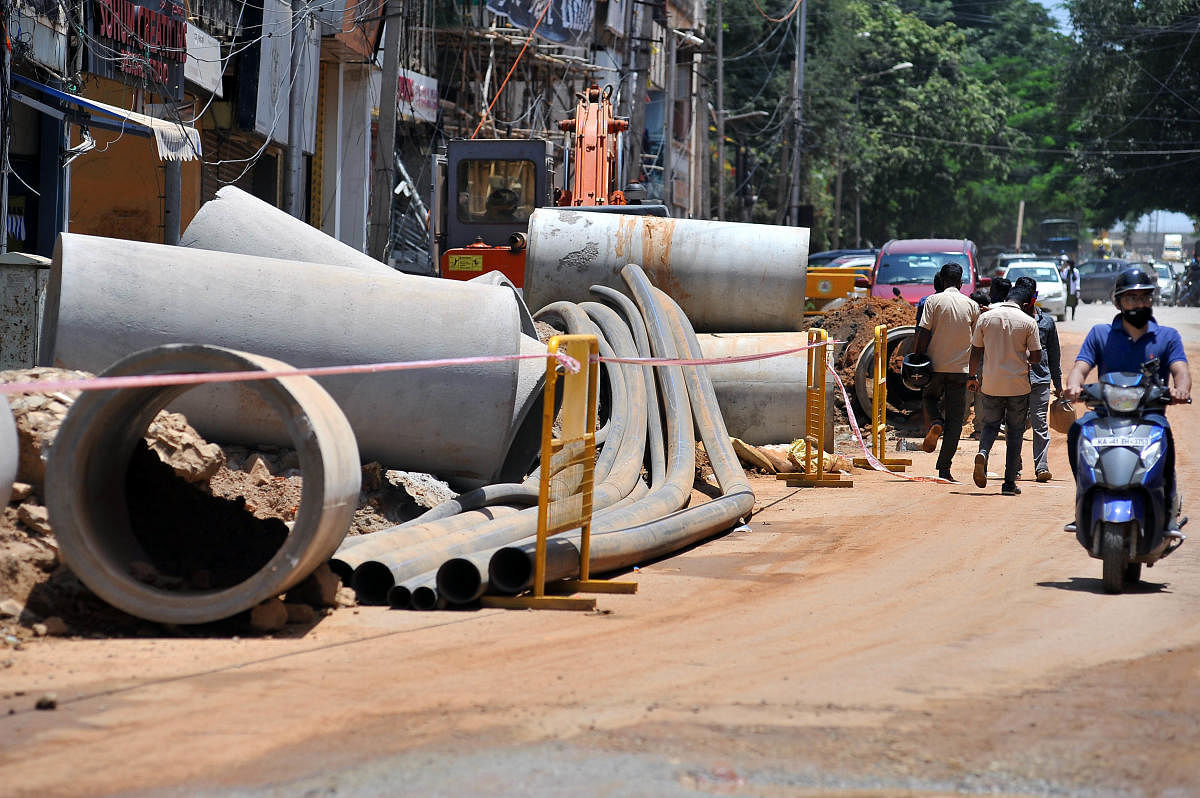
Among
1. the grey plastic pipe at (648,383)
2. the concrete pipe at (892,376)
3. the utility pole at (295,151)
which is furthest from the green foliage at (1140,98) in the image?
the grey plastic pipe at (648,383)

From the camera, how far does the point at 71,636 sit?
20.5 ft

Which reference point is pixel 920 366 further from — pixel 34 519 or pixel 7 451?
pixel 7 451

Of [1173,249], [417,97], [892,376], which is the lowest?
[892,376]

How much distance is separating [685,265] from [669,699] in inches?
403

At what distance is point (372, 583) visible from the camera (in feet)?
23.4

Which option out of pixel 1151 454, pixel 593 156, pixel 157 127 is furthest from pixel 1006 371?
pixel 593 156

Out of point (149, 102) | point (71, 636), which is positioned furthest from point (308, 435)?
point (149, 102)

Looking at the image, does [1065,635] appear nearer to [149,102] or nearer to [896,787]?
[896,787]

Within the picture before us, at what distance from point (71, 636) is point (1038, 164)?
7828 centimetres

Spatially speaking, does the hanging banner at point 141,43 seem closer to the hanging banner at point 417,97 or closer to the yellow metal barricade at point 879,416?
the yellow metal barricade at point 879,416

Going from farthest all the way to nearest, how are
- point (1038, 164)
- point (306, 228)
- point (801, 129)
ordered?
1. point (1038, 164)
2. point (801, 129)
3. point (306, 228)

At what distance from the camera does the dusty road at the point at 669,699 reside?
4.24m

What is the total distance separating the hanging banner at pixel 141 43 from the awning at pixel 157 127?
3.00 ft

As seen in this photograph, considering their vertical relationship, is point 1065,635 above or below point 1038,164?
below
